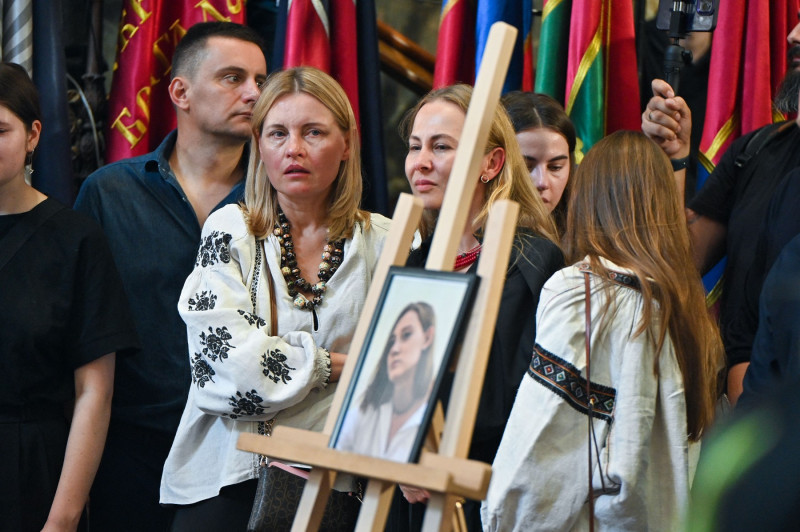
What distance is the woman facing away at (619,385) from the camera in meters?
1.91

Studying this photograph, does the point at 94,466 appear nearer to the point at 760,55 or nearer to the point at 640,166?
the point at 640,166

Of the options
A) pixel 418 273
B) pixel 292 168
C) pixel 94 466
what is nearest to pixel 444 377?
pixel 418 273

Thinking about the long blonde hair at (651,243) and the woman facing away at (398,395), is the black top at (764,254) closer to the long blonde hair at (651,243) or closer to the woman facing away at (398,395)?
the long blonde hair at (651,243)

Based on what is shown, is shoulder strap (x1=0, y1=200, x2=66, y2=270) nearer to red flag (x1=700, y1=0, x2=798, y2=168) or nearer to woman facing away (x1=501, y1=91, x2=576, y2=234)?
woman facing away (x1=501, y1=91, x2=576, y2=234)

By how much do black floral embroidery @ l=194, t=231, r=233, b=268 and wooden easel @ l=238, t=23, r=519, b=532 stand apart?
Answer: 0.67 metres

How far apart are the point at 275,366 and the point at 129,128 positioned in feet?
4.29

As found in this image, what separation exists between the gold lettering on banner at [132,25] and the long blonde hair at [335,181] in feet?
3.09

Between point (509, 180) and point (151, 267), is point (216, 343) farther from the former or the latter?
point (509, 180)

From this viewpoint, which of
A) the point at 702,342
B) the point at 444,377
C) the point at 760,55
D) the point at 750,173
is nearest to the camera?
the point at 444,377

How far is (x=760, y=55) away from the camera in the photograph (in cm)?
316

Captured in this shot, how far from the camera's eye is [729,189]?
282 cm

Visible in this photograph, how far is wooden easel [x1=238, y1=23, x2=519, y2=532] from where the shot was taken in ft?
4.70

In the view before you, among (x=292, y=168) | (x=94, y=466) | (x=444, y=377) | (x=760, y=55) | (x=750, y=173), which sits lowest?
(x=94, y=466)

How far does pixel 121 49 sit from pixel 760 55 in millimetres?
1940
